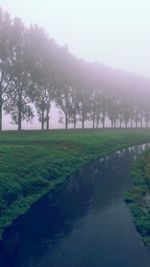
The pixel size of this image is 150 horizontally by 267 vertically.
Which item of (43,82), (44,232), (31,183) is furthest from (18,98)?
(44,232)

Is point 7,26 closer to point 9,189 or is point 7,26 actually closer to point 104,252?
point 9,189

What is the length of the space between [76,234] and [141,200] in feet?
26.7

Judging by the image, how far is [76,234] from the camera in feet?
68.1

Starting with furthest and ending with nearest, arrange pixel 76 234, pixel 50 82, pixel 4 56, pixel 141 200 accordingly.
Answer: pixel 50 82
pixel 4 56
pixel 141 200
pixel 76 234

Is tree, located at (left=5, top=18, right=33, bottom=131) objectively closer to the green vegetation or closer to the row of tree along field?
the row of tree along field

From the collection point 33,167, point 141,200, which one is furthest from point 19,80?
point 141,200

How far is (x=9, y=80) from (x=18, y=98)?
411 centimetres

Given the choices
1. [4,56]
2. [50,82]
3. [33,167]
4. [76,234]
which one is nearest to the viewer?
[76,234]

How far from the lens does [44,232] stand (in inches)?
837

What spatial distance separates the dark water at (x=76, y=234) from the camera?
17.5 m

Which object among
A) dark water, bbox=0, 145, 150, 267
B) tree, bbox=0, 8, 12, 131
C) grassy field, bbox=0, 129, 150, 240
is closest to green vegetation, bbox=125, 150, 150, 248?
dark water, bbox=0, 145, 150, 267

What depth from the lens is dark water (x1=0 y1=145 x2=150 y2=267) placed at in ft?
57.4

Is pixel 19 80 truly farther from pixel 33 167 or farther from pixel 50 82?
pixel 33 167

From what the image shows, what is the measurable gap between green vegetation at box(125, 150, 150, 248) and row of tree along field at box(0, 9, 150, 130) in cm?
3475
